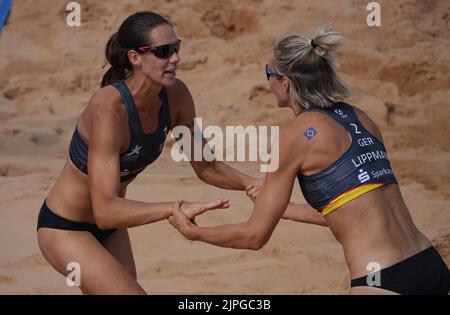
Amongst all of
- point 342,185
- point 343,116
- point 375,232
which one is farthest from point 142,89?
point 375,232

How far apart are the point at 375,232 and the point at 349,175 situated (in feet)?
0.84

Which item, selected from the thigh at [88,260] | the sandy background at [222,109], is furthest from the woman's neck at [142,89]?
the sandy background at [222,109]

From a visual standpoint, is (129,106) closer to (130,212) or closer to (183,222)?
(130,212)

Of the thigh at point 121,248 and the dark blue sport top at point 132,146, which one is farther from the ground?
the dark blue sport top at point 132,146

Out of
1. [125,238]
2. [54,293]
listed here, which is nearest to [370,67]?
[54,293]

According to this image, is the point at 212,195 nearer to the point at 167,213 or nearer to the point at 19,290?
the point at 19,290

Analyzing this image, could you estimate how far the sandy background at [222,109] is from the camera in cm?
656

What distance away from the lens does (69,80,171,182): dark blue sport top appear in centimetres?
448

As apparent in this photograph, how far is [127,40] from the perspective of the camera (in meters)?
4.59

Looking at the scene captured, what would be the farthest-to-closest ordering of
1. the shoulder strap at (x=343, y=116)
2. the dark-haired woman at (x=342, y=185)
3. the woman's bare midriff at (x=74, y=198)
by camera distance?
the woman's bare midriff at (x=74, y=198)
the shoulder strap at (x=343, y=116)
the dark-haired woman at (x=342, y=185)

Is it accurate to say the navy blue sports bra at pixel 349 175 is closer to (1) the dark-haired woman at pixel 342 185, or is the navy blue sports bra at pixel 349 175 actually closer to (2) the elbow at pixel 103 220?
(1) the dark-haired woman at pixel 342 185

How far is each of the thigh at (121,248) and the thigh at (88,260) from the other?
0.91 feet

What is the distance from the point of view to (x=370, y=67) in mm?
10008

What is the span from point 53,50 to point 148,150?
6.58 m
